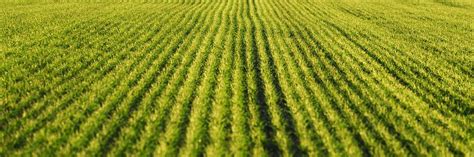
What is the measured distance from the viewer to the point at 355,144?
6609mm

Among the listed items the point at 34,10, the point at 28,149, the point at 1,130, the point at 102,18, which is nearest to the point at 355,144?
the point at 28,149

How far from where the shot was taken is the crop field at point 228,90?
21.4 feet

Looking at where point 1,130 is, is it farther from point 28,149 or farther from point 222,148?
point 222,148

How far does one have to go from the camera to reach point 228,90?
9141 mm

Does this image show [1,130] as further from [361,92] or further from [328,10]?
[328,10]

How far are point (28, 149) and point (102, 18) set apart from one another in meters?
14.8

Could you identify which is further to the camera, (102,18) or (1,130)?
(102,18)

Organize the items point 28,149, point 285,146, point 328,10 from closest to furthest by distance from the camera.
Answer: point 28,149
point 285,146
point 328,10

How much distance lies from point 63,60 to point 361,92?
9.15 m

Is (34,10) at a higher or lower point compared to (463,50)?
higher

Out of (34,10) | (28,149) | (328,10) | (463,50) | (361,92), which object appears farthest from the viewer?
(328,10)

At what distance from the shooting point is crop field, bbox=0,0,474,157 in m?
6.51

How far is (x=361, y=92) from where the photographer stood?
9.36 metres

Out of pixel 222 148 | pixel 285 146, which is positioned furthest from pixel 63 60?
pixel 285 146
